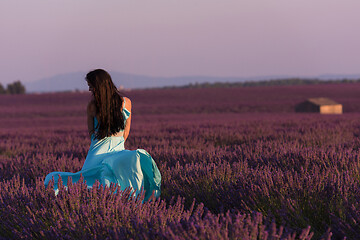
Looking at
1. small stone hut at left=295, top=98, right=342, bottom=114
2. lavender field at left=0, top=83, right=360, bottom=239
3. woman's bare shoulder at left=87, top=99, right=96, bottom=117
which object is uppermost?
woman's bare shoulder at left=87, top=99, right=96, bottom=117

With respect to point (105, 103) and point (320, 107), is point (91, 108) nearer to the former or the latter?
point (105, 103)

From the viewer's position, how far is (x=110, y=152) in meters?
3.74

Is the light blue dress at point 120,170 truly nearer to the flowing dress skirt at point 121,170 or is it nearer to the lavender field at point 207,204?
the flowing dress skirt at point 121,170

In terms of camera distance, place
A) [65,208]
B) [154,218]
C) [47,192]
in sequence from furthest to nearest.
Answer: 1. [47,192]
2. [65,208]
3. [154,218]

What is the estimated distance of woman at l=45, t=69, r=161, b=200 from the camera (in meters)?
3.48

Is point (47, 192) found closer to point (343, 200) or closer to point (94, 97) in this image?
point (94, 97)

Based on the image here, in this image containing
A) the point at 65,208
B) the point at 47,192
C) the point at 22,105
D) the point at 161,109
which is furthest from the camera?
the point at 22,105

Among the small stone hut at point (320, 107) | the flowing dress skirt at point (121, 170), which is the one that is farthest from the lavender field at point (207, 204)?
the small stone hut at point (320, 107)

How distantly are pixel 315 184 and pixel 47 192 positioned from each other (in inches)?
72.7

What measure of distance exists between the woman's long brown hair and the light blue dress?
0.28 feet

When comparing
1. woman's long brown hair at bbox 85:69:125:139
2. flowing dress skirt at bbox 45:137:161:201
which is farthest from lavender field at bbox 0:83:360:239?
woman's long brown hair at bbox 85:69:125:139

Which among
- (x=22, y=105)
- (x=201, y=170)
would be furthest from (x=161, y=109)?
(x=201, y=170)

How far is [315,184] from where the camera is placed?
3.01 m

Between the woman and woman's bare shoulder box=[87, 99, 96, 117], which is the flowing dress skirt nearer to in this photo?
the woman
